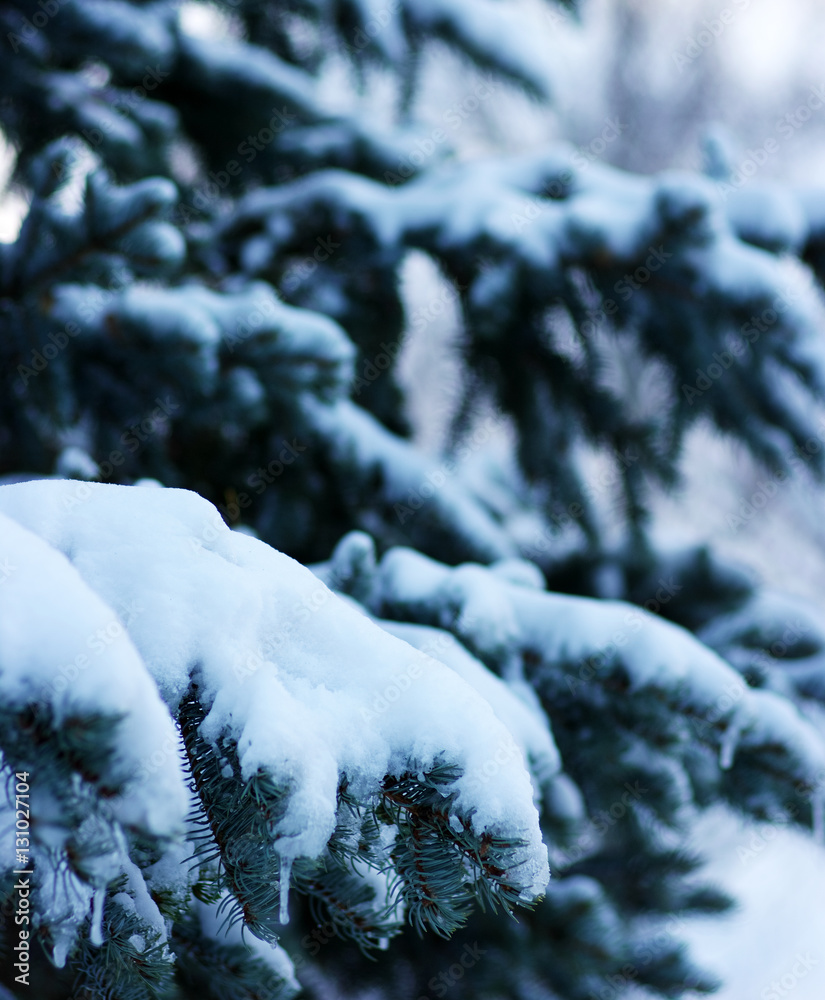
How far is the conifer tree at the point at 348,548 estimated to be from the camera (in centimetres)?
59

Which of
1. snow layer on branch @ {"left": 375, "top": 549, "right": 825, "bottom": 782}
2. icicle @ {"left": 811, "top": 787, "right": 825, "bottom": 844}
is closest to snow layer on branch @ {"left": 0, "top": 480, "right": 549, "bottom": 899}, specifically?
snow layer on branch @ {"left": 375, "top": 549, "right": 825, "bottom": 782}

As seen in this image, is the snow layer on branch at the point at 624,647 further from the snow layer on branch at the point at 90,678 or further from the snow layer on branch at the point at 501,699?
the snow layer on branch at the point at 90,678

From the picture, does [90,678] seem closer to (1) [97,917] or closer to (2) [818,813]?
(1) [97,917]

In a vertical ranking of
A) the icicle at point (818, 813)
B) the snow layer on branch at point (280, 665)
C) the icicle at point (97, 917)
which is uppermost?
the snow layer on branch at point (280, 665)

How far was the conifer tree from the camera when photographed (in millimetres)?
594

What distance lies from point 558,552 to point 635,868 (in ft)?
2.78

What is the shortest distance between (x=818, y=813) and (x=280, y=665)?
91cm

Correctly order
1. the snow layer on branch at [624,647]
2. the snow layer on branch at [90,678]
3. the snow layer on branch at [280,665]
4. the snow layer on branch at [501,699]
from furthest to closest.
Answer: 1. the snow layer on branch at [624,647]
2. the snow layer on branch at [501,699]
3. the snow layer on branch at [280,665]
4. the snow layer on branch at [90,678]


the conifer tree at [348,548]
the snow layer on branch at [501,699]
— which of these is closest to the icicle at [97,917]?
the conifer tree at [348,548]

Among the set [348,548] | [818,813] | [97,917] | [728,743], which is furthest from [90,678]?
[818,813]

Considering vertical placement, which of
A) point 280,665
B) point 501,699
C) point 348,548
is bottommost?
point 348,548

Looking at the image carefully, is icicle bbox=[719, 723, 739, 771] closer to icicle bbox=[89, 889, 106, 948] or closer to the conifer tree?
the conifer tree

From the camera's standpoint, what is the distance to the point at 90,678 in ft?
1.59

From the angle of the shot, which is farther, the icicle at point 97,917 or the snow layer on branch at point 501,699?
the snow layer on branch at point 501,699
